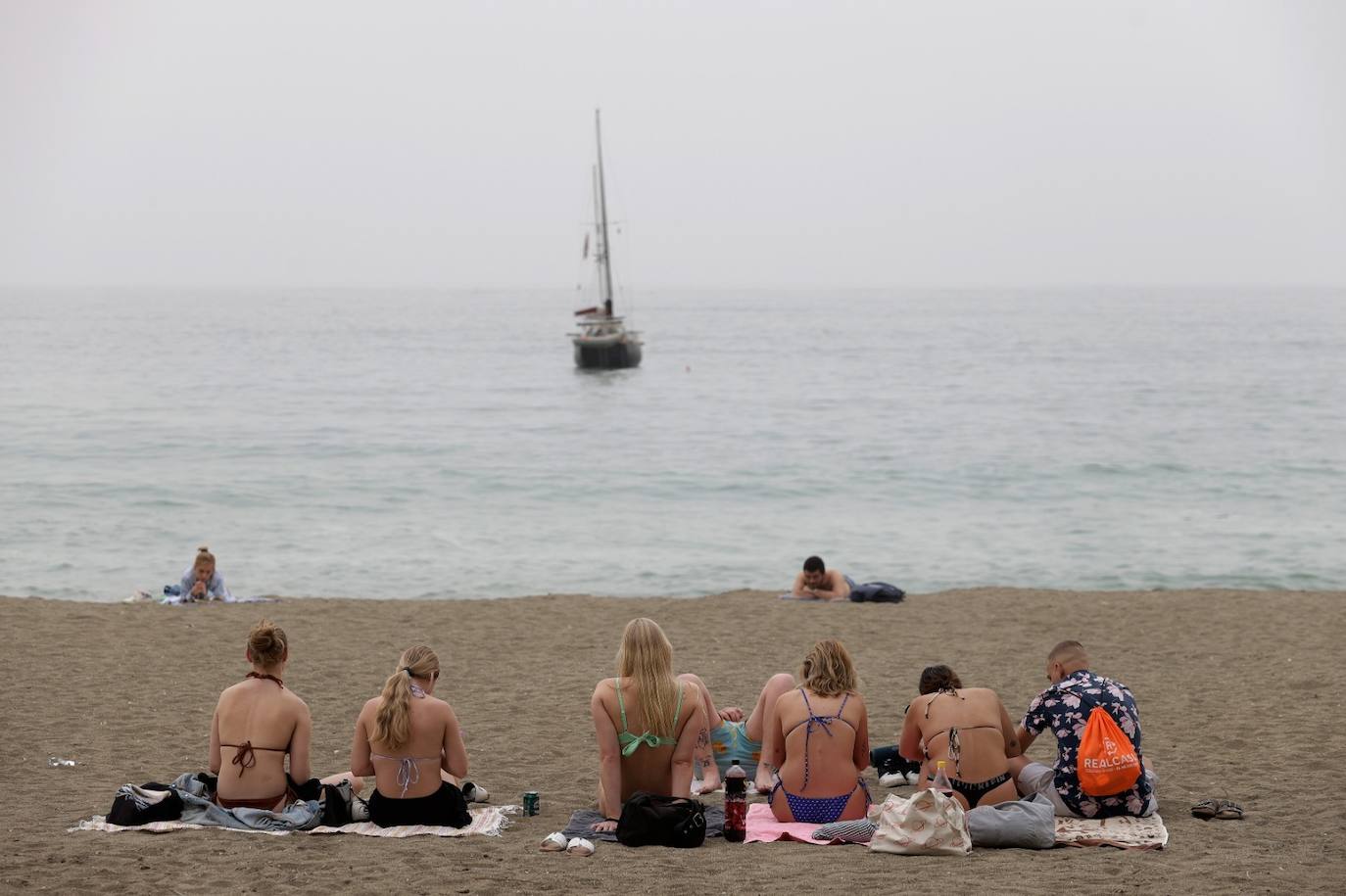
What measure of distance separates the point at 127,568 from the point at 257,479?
466 inches

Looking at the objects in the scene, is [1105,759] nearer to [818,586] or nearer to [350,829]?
[350,829]

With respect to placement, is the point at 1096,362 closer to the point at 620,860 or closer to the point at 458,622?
the point at 458,622

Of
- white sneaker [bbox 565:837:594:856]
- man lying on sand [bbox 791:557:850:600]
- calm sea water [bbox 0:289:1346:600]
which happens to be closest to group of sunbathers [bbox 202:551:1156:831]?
white sneaker [bbox 565:837:594:856]

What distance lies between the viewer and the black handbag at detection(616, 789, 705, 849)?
6.25 metres

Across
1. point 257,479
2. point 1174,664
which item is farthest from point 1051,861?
point 257,479

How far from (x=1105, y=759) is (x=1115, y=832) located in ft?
1.12

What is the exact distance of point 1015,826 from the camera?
628cm

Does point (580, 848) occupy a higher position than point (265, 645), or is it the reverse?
point (265, 645)

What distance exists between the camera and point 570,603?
15000mm

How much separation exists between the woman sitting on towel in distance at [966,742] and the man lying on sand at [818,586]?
322 inches

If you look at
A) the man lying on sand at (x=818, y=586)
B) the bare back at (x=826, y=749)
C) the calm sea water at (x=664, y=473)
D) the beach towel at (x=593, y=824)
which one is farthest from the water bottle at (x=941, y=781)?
the calm sea water at (x=664, y=473)

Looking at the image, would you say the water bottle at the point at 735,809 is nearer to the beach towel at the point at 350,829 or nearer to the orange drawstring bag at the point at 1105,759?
the beach towel at the point at 350,829

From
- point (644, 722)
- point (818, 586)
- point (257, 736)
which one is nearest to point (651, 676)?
point (644, 722)

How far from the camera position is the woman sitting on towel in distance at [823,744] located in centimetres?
659
